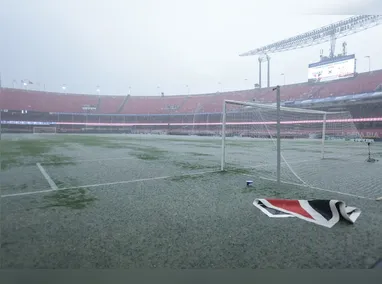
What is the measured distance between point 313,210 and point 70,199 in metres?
3.27

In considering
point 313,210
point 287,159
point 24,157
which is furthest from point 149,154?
point 313,210

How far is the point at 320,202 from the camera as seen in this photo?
303 cm

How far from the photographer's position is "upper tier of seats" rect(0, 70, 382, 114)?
44344mm

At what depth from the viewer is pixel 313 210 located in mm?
2908

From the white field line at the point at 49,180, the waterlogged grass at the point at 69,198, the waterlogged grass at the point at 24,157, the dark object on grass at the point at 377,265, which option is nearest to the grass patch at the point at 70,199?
the waterlogged grass at the point at 69,198

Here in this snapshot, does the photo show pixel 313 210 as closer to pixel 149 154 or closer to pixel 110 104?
pixel 149 154

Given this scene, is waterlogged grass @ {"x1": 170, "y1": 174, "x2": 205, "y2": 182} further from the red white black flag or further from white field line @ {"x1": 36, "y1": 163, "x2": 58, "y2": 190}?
white field line @ {"x1": 36, "y1": 163, "x2": 58, "y2": 190}

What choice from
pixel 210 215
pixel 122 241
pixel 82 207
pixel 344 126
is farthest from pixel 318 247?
pixel 344 126

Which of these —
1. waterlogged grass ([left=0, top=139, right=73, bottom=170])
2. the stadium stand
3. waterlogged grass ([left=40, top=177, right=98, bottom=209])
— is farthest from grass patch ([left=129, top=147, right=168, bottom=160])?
the stadium stand

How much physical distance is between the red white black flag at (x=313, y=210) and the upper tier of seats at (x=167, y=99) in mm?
44789

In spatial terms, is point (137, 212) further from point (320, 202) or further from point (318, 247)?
point (320, 202)

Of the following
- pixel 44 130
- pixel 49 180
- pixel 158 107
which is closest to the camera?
pixel 49 180

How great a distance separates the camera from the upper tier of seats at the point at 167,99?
145 ft

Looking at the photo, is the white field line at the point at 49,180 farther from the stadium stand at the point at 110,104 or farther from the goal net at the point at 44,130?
the stadium stand at the point at 110,104
